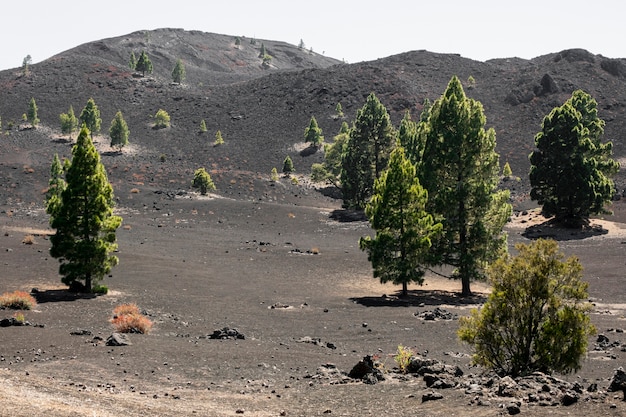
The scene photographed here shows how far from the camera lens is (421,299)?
3288cm

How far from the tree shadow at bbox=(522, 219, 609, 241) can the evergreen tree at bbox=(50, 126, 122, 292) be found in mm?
39329

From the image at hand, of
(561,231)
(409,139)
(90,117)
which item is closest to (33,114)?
(90,117)

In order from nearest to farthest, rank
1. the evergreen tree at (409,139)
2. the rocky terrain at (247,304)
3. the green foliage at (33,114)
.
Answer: the rocky terrain at (247,304)
the evergreen tree at (409,139)
the green foliage at (33,114)

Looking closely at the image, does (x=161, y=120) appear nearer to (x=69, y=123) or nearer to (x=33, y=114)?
(x=69, y=123)

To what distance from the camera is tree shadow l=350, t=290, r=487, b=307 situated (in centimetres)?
3121

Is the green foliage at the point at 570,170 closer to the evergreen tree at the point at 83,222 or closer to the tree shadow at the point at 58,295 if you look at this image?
the evergreen tree at the point at 83,222

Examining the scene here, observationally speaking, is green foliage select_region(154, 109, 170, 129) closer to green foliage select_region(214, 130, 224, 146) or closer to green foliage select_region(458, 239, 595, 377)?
green foliage select_region(214, 130, 224, 146)

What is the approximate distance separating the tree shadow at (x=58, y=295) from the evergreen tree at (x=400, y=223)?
1467 cm

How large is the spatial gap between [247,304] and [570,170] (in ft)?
128

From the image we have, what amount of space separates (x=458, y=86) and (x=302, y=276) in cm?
1573

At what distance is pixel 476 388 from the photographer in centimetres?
1350

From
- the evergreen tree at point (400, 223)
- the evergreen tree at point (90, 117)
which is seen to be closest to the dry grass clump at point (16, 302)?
the evergreen tree at point (400, 223)

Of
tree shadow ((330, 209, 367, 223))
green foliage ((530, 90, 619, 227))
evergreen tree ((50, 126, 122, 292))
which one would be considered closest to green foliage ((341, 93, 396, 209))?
tree shadow ((330, 209, 367, 223))

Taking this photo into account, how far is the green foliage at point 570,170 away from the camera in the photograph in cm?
5594
